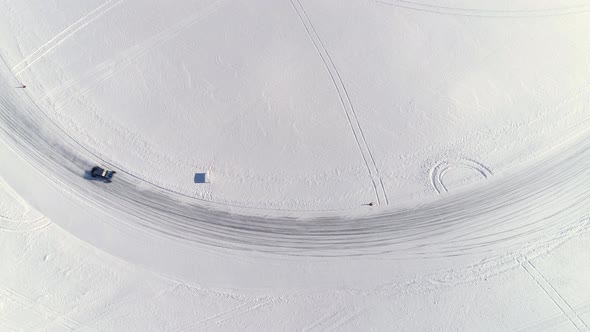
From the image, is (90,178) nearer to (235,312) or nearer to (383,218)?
(235,312)

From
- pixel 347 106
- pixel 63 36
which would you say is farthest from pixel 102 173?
pixel 347 106

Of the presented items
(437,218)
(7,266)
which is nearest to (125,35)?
(7,266)

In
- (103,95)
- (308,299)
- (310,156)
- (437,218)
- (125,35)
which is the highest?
(125,35)

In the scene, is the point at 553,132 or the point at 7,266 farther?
the point at 553,132

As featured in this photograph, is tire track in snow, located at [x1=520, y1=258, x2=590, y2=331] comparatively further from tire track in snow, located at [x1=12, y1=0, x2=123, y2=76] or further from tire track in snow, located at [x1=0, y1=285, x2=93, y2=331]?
tire track in snow, located at [x1=12, y1=0, x2=123, y2=76]

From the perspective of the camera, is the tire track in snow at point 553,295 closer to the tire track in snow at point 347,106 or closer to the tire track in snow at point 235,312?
the tire track in snow at point 347,106

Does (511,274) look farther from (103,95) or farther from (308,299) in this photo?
(103,95)

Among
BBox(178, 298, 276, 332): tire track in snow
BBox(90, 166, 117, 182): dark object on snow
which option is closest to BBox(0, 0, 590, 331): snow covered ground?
BBox(178, 298, 276, 332): tire track in snow
